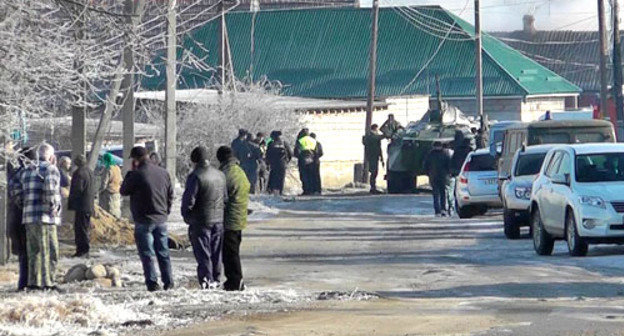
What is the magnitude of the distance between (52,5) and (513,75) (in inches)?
2504

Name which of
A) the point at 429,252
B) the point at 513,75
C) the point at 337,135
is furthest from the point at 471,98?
the point at 429,252

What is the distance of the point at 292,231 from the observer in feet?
96.0

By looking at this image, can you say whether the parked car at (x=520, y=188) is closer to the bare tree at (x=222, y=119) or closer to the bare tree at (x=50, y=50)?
the bare tree at (x=50, y=50)

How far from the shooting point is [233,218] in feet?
57.8

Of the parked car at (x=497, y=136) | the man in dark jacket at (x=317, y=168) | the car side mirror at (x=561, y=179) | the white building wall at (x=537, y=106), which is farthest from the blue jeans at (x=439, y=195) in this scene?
the white building wall at (x=537, y=106)

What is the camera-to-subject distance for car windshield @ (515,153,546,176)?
87.8ft

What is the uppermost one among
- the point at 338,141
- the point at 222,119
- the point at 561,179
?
the point at 222,119

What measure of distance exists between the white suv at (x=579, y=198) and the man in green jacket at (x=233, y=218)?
5489mm

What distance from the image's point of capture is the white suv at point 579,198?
2086 cm

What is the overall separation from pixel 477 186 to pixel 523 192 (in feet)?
20.9

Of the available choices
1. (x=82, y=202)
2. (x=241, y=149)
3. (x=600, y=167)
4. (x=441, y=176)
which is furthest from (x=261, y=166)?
(x=600, y=167)

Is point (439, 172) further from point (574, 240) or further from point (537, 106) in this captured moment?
point (537, 106)

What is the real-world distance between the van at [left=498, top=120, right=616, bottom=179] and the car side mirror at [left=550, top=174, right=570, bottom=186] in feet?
19.6

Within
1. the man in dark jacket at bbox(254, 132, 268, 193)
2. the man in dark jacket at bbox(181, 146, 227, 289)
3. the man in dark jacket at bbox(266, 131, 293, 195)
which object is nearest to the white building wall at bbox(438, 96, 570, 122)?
the man in dark jacket at bbox(254, 132, 268, 193)
